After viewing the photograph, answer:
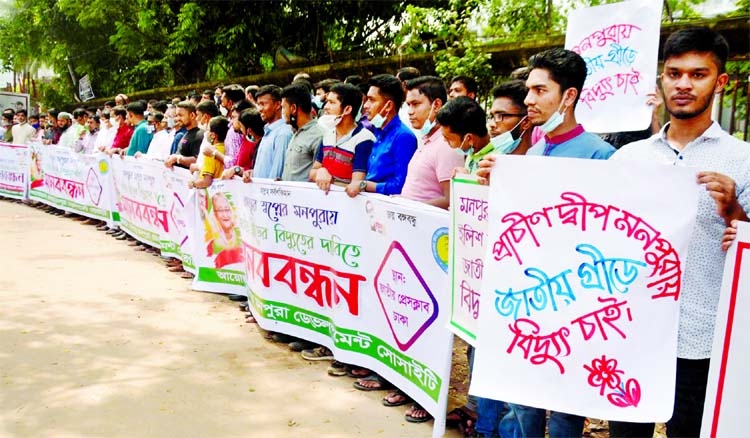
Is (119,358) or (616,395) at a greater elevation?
(616,395)

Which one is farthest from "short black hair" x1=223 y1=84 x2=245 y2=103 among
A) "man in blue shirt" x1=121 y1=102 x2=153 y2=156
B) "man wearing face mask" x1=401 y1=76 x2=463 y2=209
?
"man wearing face mask" x1=401 y1=76 x2=463 y2=209

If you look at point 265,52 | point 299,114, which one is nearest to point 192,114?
point 299,114

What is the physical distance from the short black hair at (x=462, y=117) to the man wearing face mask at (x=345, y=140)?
3.78 ft

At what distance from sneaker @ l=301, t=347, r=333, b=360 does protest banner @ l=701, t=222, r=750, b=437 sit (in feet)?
10.3

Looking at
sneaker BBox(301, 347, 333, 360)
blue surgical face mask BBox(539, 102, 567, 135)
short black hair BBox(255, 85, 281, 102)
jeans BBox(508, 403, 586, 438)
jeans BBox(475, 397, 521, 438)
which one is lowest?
sneaker BBox(301, 347, 333, 360)

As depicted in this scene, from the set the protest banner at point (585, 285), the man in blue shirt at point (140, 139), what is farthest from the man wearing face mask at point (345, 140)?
the man in blue shirt at point (140, 139)

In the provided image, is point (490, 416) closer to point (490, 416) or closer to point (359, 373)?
point (490, 416)

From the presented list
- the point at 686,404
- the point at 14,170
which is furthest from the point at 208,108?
the point at 14,170

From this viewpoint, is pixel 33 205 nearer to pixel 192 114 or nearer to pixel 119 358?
pixel 192 114

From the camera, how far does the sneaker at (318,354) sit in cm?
506

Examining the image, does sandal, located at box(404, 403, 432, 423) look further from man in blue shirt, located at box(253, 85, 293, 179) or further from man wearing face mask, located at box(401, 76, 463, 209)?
man in blue shirt, located at box(253, 85, 293, 179)

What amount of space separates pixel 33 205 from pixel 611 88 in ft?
41.8

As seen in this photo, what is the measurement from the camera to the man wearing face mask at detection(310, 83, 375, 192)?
5012 mm

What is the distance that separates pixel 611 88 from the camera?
4484mm
